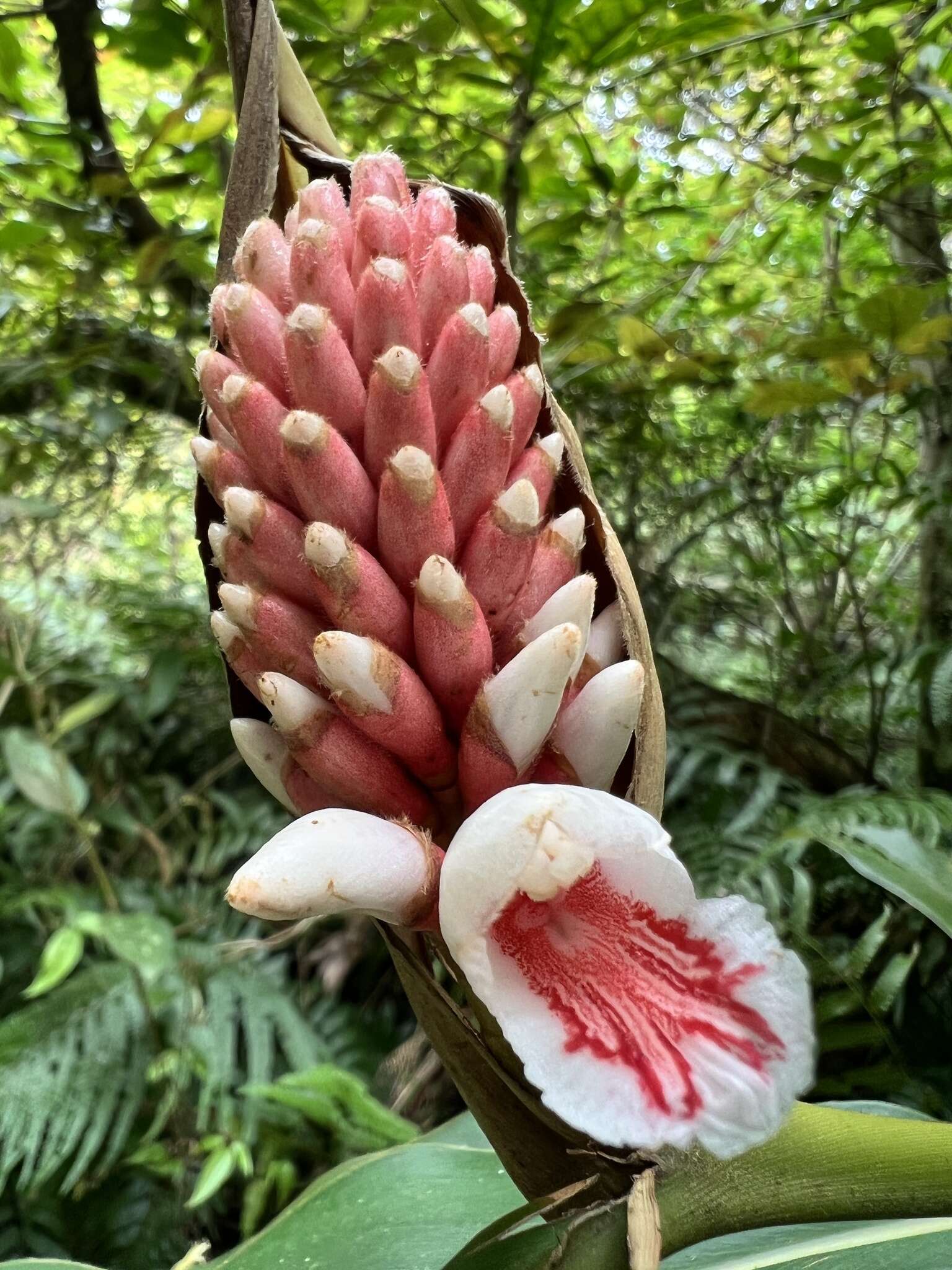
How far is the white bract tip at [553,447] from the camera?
0.49 metres

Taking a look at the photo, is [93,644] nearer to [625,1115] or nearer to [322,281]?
[322,281]

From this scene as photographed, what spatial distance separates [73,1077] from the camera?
4.57ft

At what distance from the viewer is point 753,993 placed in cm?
37

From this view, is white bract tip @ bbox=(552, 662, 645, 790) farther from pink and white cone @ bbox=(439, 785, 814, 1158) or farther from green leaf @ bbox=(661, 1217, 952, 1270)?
green leaf @ bbox=(661, 1217, 952, 1270)

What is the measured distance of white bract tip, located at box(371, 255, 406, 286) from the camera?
0.45 metres

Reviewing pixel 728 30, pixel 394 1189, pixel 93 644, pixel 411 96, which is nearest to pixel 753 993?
pixel 394 1189

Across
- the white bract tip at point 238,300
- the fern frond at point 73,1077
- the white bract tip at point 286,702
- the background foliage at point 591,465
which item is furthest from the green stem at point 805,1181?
the fern frond at point 73,1077

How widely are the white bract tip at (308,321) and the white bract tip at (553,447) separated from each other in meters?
0.14

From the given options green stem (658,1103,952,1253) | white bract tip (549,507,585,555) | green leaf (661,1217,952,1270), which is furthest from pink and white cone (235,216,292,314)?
green leaf (661,1217,952,1270)

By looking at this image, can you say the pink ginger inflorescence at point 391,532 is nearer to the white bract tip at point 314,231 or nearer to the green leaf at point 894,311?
the white bract tip at point 314,231

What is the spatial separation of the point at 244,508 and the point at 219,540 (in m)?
0.04

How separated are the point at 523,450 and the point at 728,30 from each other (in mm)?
953

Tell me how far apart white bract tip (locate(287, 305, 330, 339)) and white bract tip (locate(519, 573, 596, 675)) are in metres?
0.19

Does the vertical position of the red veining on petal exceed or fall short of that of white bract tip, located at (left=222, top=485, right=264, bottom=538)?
it falls short
